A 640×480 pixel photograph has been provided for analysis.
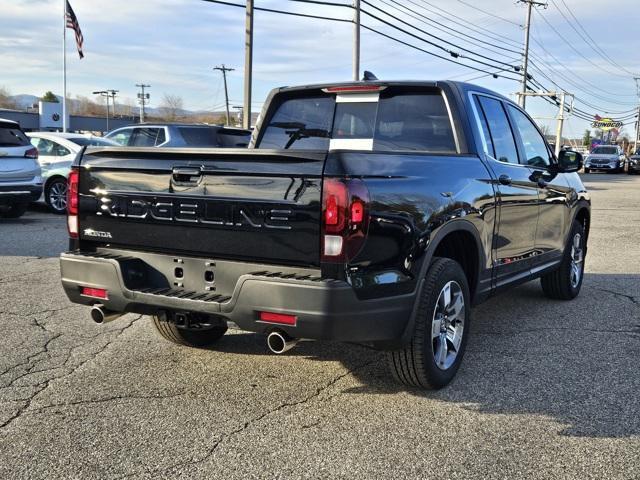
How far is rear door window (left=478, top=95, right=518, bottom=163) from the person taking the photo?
198 inches

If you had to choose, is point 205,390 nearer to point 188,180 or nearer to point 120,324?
point 188,180

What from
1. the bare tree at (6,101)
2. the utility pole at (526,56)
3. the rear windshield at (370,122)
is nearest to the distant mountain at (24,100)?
the bare tree at (6,101)

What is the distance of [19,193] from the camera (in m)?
11.8

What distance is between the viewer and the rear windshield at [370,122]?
15.5ft

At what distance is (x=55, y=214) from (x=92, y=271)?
34.9 feet

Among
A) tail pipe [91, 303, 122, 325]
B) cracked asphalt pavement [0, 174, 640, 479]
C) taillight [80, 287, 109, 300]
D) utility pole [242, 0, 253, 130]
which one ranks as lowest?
cracked asphalt pavement [0, 174, 640, 479]

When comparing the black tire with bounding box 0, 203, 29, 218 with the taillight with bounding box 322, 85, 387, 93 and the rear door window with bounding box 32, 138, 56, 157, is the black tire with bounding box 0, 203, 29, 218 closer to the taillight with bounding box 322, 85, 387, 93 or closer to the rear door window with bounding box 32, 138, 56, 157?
the rear door window with bounding box 32, 138, 56, 157

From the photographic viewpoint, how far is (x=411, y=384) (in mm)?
4062

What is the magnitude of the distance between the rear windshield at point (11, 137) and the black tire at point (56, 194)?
1.63 meters

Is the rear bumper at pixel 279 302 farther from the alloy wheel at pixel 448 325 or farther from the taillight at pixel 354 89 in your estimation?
the taillight at pixel 354 89

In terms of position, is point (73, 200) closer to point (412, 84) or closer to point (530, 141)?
point (412, 84)

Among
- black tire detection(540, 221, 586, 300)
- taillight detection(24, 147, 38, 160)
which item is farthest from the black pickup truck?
taillight detection(24, 147, 38, 160)

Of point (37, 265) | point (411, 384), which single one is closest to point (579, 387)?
point (411, 384)

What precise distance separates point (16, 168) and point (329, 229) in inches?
397
